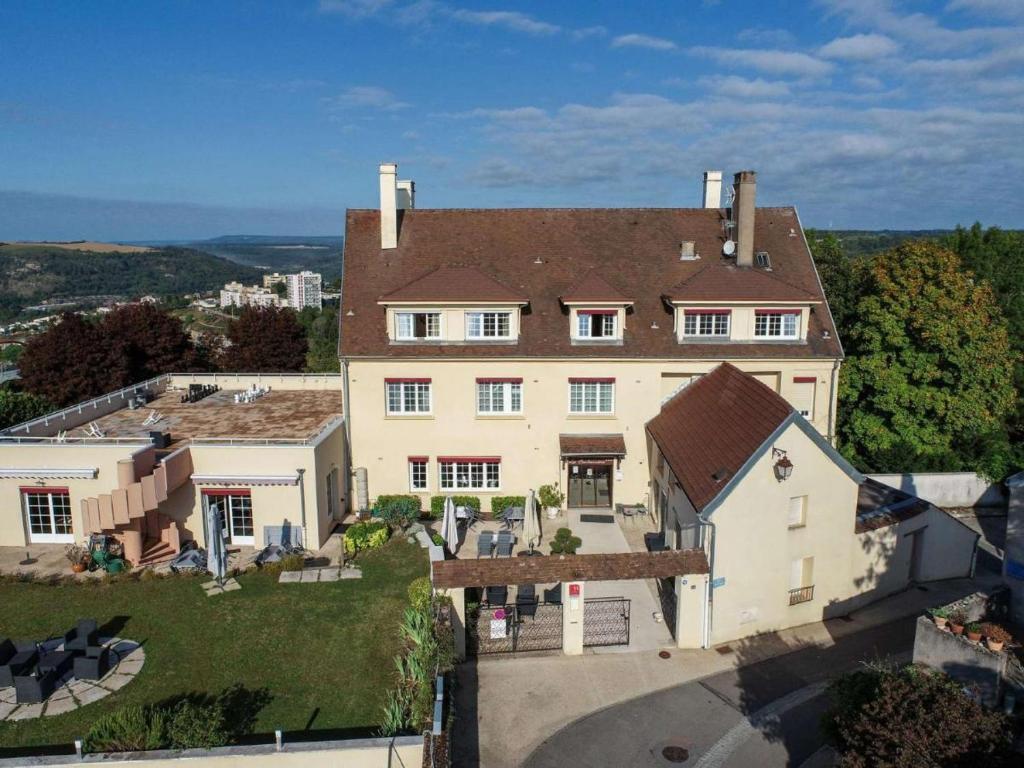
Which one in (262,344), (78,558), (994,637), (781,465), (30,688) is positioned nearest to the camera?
(994,637)

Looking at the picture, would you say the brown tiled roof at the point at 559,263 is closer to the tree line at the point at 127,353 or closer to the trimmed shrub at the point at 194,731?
the trimmed shrub at the point at 194,731

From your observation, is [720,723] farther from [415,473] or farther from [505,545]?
[415,473]

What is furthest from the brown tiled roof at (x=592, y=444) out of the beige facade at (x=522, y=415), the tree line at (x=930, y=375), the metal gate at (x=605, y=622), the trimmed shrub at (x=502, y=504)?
the tree line at (x=930, y=375)

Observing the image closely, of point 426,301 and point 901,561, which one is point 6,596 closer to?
point 426,301

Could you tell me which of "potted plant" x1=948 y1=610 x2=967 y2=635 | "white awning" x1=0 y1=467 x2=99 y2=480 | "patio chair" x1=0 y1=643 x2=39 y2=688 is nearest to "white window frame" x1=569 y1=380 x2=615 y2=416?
"potted plant" x1=948 y1=610 x2=967 y2=635

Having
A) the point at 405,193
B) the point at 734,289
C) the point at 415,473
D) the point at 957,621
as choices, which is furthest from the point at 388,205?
the point at 957,621
